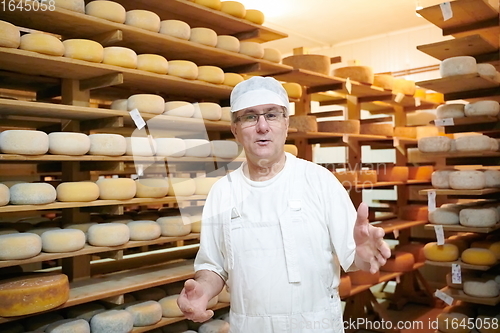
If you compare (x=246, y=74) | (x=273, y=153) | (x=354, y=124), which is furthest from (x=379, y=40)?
(x=273, y=153)

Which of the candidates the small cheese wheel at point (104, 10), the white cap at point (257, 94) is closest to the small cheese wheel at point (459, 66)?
the white cap at point (257, 94)

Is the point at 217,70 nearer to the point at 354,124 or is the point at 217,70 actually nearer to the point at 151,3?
the point at 151,3

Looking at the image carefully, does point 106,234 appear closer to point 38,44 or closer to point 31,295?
point 31,295

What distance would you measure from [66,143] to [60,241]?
0.48m

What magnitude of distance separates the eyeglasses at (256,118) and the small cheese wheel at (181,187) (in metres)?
1.25

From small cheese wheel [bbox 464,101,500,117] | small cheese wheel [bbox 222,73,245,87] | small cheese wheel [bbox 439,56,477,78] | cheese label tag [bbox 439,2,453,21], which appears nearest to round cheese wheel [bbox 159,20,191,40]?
small cheese wheel [bbox 222,73,245,87]

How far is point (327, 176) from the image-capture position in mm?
1604

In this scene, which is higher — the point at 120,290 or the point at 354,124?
the point at 354,124

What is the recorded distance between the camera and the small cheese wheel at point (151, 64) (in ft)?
8.64

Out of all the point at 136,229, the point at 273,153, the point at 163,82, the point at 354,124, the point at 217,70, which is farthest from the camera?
the point at 354,124

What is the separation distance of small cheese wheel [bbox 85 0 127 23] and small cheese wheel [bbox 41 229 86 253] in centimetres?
113

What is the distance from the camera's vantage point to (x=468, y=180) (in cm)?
333

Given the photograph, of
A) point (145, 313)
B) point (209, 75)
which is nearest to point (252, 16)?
point (209, 75)

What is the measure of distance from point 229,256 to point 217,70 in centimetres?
166
